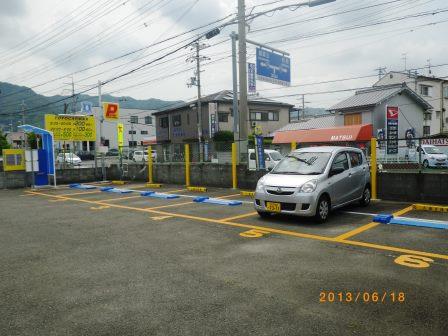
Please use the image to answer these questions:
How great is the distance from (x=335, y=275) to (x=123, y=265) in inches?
114

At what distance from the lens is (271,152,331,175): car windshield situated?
7.61m

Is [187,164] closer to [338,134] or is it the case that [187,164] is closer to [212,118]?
[338,134]

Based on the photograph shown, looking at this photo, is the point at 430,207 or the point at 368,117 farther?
the point at 368,117

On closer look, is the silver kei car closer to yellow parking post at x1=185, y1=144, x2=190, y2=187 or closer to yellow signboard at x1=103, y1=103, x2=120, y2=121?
yellow parking post at x1=185, y1=144, x2=190, y2=187

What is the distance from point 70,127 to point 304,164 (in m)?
14.3

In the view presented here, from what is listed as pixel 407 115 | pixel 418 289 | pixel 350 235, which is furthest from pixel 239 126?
pixel 407 115

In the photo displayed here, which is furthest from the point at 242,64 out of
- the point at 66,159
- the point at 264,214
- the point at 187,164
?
the point at 66,159

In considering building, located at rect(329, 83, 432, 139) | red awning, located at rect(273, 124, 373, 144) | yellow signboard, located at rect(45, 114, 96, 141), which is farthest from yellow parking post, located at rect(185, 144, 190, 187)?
building, located at rect(329, 83, 432, 139)

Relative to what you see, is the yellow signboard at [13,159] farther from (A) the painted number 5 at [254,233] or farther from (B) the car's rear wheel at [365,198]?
(B) the car's rear wheel at [365,198]

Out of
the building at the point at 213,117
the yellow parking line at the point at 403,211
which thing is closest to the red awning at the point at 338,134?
the building at the point at 213,117

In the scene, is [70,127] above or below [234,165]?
above

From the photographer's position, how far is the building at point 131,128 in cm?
6169
